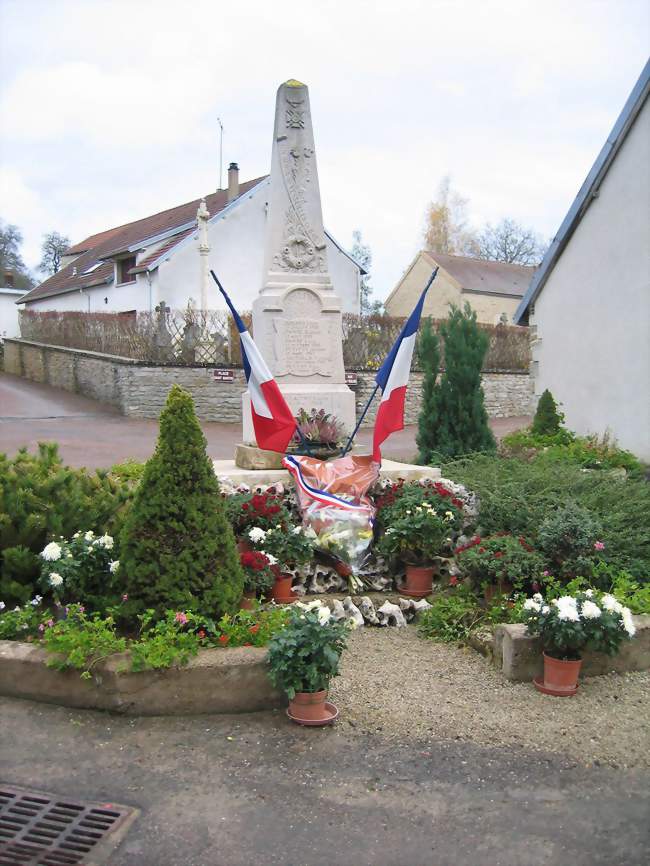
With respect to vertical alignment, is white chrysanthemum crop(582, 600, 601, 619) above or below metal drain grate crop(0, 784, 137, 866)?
above

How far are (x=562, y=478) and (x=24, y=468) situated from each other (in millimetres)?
4605

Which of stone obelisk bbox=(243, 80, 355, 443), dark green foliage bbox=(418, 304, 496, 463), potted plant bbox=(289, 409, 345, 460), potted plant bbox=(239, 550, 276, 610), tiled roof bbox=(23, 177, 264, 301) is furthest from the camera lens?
tiled roof bbox=(23, 177, 264, 301)

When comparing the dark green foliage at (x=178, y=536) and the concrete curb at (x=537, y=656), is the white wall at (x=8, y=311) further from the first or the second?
the concrete curb at (x=537, y=656)

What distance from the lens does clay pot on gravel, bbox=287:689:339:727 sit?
12.3 feet

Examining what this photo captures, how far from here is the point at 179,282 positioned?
25781 millimetres

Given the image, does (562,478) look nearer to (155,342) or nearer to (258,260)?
(155,342)

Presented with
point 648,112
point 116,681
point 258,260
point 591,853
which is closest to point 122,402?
point 258,260

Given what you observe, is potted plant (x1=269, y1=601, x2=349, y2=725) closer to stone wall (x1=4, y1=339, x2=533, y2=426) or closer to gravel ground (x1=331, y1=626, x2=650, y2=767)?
gravel ground (x1=331, y1=626, x2=650, y2=767)

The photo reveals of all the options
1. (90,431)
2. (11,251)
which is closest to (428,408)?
(90,431)

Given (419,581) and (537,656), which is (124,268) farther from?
(537,656)

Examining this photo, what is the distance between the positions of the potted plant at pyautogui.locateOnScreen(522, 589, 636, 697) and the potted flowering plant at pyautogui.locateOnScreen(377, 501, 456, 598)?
→ 65.4 inches

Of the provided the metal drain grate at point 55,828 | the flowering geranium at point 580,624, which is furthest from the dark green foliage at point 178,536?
the flowering geranium at point 580,624

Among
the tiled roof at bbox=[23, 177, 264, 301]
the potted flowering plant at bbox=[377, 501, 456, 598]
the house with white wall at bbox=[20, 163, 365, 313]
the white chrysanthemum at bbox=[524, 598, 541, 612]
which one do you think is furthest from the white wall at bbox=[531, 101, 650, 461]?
the tiled roof at bbox=[23, 177, 264, 301]

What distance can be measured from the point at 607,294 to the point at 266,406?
7376mm
